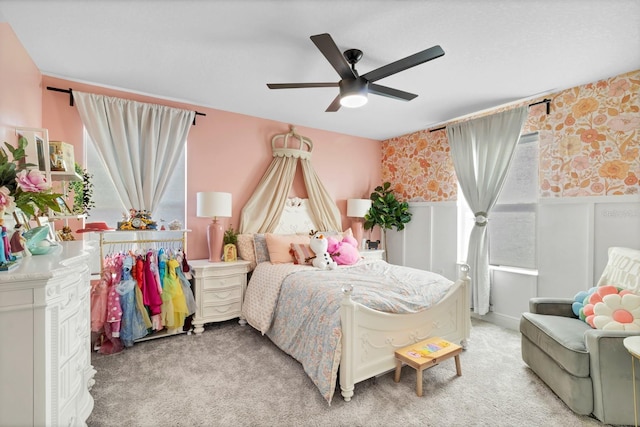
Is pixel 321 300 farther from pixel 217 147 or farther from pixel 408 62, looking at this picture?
pixel 217 147

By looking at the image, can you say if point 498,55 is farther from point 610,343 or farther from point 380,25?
point 610,343

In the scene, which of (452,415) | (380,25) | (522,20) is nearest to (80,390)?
(452,415)

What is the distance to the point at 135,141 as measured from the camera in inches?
129

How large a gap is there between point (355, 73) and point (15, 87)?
2.65m

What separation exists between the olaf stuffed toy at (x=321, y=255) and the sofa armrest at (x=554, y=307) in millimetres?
1980

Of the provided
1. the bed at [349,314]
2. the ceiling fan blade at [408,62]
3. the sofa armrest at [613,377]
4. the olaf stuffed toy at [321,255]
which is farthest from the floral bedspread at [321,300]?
the ceiling fan blade at [408,62]

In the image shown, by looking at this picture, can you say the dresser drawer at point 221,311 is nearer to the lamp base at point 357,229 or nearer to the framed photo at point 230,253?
the framed photo at point 230,253

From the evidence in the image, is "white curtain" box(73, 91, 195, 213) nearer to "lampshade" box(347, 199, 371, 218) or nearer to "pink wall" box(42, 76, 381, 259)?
"pink wall" box(42, 76, 381, 259)

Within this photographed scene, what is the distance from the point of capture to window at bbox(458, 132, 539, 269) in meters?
3.55

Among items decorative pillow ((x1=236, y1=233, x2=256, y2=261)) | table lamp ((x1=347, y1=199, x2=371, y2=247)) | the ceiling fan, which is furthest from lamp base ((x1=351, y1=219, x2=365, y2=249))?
the ceiling fan

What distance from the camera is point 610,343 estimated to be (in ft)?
6.32

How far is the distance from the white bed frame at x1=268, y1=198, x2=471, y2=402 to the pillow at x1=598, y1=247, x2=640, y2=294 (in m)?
1.11

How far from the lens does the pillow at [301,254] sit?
3.51 meters

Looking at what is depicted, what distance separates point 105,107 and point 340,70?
2.66 metres
